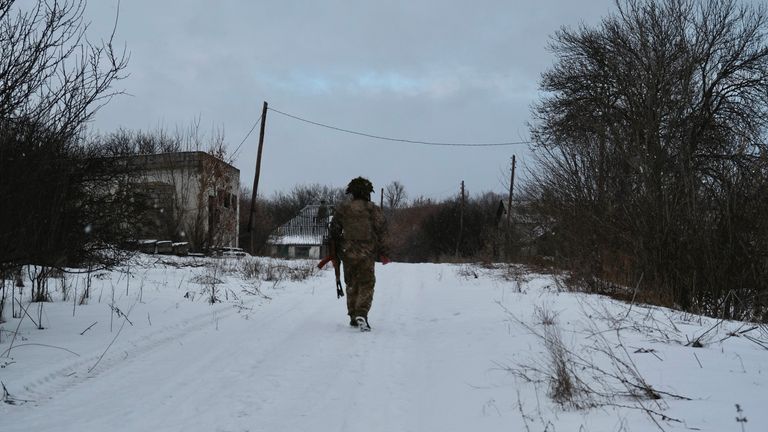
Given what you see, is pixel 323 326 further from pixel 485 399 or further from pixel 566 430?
pixel 566 430

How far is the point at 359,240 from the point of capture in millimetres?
6883

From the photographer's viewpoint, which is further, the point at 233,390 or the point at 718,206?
the point at 718,206

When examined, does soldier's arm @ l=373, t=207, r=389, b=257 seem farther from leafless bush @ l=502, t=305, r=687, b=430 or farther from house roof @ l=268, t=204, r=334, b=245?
house roof @ l=268, t=204, r=334, b=245

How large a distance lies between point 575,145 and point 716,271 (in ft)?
16.0

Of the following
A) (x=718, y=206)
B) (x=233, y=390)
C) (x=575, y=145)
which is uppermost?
(x=575, y=145)

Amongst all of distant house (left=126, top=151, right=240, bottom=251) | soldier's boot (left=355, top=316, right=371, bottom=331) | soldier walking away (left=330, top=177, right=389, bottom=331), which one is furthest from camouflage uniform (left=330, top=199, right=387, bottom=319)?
distant house (left=126, top=151, right=240, bottom=251)

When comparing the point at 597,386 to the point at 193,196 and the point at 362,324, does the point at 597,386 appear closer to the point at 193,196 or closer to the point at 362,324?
the point at 362,324

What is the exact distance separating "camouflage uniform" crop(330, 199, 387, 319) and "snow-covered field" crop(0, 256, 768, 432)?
0.50 m

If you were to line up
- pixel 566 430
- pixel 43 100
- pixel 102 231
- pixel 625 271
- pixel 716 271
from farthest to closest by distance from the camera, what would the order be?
pixel 625 271, pixel 716 271, pixel 102 231, pixel 43 100, pixel 566 430

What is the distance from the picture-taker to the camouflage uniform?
668 centimetres

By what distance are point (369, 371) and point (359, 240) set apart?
2.60m

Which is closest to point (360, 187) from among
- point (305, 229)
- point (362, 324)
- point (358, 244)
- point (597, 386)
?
point (358, 244)

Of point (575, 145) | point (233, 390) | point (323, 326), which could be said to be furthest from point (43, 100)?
point (575, 145)

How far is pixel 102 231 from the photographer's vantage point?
599 cm
